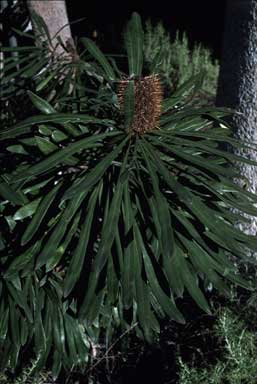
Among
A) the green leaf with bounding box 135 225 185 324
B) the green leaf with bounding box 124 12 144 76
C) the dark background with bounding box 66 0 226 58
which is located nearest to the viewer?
the green leaf with bounding box 135 225 185 324

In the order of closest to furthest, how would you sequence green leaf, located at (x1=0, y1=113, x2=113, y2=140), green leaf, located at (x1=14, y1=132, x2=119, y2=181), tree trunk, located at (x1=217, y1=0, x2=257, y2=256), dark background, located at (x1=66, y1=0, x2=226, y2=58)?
1. green leaf, located at (x1=14, y1=132, x2=119, y2=181)
2. green leaf, located at (x1=0, y1=113, x2=113, y2=140)
3. tree trunk, located at (x1=217, y1=0, x2=257, y2=256)
4. dark background, located at (x1=66, y1=0, x2=226, y2=58)

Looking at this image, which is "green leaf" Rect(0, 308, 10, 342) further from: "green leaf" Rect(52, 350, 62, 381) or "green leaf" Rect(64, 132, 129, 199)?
"green leaf" Rect(64, 132, 129, 199)

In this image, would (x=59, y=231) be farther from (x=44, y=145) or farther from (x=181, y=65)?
(x=181, y=65)

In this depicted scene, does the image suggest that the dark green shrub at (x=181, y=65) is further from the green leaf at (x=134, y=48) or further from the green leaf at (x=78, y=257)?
the green leaf at (x=78, y=257)

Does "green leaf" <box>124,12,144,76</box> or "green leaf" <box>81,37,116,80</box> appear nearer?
"green leaf" <box>124,12,144,76</box>

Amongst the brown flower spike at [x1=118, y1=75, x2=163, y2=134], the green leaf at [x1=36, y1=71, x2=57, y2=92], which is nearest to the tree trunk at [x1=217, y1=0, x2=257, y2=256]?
the green leaf at [x1=36, y1=71, x2=57, y2=92]

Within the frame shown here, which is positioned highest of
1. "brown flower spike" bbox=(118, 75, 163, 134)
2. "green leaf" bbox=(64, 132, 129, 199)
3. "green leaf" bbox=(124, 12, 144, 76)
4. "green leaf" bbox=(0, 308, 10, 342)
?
"green leaf" bbox=(124, 12, 144, 76)

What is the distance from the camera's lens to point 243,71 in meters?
4.77

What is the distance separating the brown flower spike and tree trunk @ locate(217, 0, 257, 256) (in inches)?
55.8

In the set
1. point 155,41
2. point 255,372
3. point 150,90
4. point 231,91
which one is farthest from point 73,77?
point 155,41

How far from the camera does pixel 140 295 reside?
3.29m

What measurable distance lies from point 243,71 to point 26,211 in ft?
6.67

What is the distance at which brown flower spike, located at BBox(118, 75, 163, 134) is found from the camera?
3.38 m

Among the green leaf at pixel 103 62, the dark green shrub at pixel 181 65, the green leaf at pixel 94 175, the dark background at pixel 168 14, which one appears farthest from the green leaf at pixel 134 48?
the dark background at pixel 168 14
